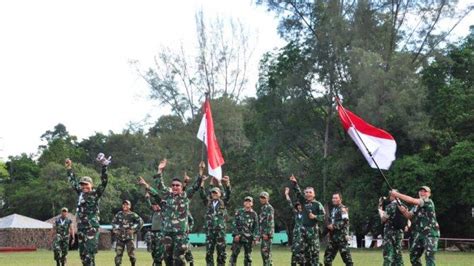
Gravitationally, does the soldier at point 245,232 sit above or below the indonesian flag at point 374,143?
below

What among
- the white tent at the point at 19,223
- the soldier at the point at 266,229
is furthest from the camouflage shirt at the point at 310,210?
the white tent at the point at 19,223

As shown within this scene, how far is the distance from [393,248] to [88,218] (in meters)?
7.23

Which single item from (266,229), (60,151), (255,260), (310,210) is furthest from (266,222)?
(60,151)

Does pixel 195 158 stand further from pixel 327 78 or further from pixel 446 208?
pixel 446 208

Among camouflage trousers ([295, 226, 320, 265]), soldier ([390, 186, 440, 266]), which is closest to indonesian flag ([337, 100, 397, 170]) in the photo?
soldier ([390, 186, 440, 266])

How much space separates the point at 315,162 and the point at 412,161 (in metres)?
9.10

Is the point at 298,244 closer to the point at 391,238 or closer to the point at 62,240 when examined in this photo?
the point at 391,238

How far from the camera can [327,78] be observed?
47625 mm

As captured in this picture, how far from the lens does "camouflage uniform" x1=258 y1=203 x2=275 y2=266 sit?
18.3m

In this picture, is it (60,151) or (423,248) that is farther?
(60,151)

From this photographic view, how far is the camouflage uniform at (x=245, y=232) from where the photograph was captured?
59.3 ft

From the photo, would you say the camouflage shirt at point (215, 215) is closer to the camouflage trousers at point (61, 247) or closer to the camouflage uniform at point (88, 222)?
the camouflage uniform at point (88, 222)

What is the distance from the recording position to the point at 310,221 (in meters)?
16.4

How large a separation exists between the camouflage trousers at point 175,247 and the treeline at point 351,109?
28803 millimetres
